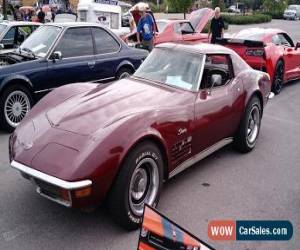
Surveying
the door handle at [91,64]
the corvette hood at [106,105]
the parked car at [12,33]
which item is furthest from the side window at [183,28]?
the corvette hood at [106,105]

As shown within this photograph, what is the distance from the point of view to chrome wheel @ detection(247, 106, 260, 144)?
5.51 metres

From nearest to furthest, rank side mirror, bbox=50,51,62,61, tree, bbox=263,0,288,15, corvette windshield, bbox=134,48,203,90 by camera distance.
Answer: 1. corvette windshield, bbox=134,48,203,90
2. side mirror, bbox=50,51,62,61
3. tree, bbox=263,0,288,15

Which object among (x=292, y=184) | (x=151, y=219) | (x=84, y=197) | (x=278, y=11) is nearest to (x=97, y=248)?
(x=84, y=197)

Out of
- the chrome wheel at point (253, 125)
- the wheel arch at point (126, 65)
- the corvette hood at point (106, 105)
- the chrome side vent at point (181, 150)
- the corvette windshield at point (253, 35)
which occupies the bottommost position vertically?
the chrome wheel at point (253, 125)

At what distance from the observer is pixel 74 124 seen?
11.6 feet

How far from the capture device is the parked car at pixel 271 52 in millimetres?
8484

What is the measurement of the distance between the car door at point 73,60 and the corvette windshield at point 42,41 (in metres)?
0.15

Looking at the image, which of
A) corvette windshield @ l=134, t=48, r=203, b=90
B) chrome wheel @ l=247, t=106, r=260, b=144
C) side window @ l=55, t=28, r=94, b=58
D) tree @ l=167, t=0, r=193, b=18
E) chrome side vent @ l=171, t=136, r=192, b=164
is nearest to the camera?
chrome side vent @ l=171, t=136, r=192, b=164

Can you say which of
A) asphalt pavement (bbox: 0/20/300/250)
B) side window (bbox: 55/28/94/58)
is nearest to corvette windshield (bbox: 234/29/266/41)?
side window (bbox: 55/28/94/58)

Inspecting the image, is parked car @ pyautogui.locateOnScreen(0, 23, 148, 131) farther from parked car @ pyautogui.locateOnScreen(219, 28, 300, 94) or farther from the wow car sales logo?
the wow car sales logo

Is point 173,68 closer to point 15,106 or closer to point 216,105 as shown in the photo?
point 216,105

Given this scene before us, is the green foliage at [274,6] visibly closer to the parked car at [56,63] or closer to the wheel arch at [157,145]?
the parked car at [56,63]

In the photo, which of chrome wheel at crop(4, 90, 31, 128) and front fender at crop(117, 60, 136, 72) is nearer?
chrome wheel at crop(4, 90, 31, 128)

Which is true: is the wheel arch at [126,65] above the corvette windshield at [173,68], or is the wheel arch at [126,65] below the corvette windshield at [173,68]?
below
